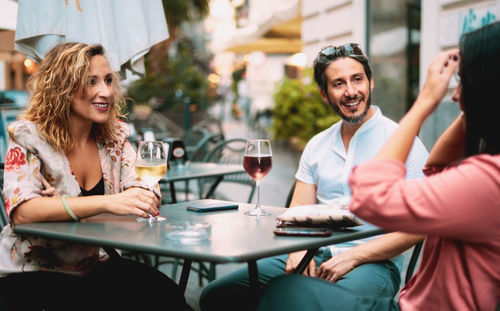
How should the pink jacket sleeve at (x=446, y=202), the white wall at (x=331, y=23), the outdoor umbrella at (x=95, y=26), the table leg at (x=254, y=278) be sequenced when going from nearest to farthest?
the pink jacket sleeve at (x=446, y=202), the table leg at (x=254, y=278), the outdoor umbrella at (x=95, y=26), the white wall at (x=331, y=23)

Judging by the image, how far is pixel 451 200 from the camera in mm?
1327

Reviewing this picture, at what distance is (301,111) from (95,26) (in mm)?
6510

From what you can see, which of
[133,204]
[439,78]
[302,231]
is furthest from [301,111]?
[439,78]

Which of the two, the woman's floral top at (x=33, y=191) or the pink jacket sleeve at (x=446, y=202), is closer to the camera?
the pink jacket sleeve at (x=446, y=202)

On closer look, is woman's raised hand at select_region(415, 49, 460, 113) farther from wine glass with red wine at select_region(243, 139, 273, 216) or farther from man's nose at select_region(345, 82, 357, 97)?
man's nose at select_region(345, 82, 357, 97)

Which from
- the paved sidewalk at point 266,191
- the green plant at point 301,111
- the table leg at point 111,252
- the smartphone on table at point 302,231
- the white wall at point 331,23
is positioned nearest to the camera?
the smartphone on table at point 302,231

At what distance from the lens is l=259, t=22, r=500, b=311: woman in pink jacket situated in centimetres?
133

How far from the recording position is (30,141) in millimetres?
2156

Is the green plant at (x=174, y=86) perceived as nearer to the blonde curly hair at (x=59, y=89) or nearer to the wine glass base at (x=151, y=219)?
the blonde curly hair at (x=59, y=89)

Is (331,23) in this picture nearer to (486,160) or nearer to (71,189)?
(71,189)

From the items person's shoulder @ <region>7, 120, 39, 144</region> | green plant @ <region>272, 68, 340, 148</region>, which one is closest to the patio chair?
person's shoulder @ <region>7, 120, 39, 144</region>

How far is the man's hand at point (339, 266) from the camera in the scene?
7.09ft

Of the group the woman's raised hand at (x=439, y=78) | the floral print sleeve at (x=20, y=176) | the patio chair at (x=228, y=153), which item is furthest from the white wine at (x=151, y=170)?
the patio chair at (x=228, y=153)

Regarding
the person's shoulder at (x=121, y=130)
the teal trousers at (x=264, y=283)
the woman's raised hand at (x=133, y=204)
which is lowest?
the teal trousers at (x=264, y=283)
